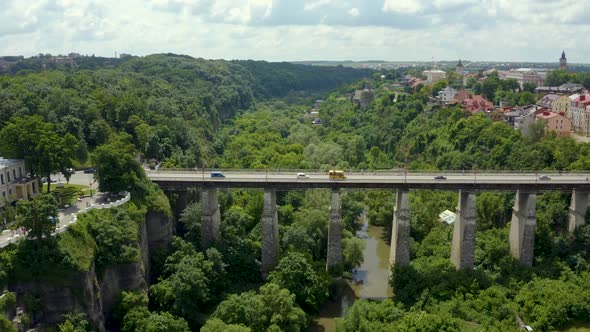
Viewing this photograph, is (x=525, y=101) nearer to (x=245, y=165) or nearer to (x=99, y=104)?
(x=245, y=165)

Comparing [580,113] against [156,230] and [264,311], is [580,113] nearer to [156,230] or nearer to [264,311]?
[264,311]

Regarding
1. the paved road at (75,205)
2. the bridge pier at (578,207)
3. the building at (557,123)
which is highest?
the building at (557,123)

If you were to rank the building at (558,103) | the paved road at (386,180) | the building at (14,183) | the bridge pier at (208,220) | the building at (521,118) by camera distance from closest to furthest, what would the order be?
the building at (14,183), the paved road at (386,180), the bridge pier at (208,220), the building at (521,118), the building at (558,103)

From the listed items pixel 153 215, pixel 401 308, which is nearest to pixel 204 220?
pixel 153 215

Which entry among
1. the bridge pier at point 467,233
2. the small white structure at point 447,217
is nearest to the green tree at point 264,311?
the bridge pier at point 467,233

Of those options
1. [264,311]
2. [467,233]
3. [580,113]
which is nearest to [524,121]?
[580,113]

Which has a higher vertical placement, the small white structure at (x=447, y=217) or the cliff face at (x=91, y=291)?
the cliff face at (x=91, y=291)

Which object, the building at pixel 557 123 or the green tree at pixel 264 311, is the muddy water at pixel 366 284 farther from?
the building at pixel 557 123
